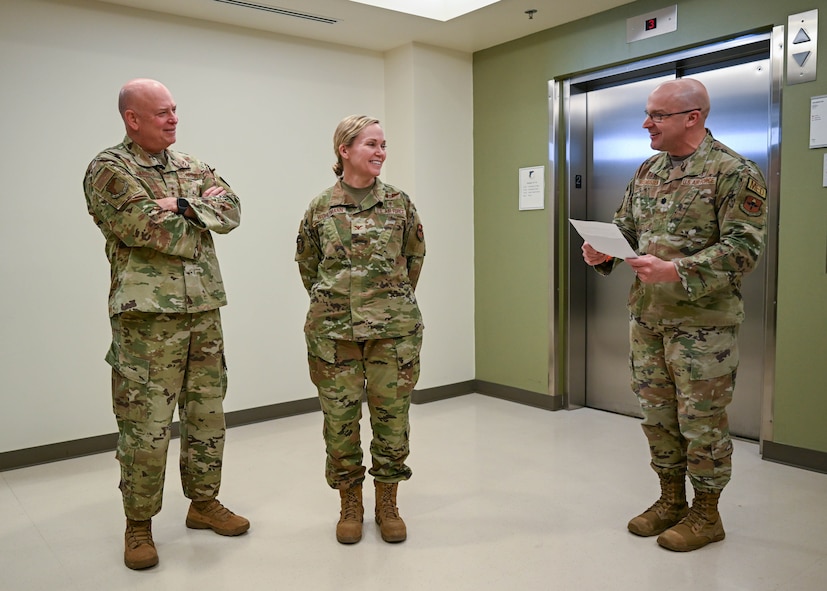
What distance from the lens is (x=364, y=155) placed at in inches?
104

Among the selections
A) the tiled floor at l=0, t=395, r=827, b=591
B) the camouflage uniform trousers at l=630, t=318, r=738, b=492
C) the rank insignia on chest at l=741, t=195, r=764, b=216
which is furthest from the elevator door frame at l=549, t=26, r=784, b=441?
the camouflage uniform trousers at l=630, t=318, r=738, b=492

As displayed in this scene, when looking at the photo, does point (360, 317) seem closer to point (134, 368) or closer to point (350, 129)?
point (350, 129)

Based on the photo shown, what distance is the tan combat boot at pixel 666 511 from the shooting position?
2.76 m

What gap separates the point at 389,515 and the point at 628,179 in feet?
9.05

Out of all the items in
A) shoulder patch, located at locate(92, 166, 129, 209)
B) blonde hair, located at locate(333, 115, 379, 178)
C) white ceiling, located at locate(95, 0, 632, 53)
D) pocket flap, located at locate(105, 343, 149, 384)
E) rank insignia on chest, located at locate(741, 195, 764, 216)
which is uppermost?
white ceiling, located at locate(95, 0, 632, 53)

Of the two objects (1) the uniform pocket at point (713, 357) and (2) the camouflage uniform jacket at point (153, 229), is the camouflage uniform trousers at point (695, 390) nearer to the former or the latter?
(1) the uniform pocket at point (713, 357)

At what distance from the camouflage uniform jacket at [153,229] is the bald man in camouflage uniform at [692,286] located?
1.60 meters

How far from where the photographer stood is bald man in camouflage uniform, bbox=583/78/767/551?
246cm

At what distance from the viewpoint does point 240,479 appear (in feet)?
11.5

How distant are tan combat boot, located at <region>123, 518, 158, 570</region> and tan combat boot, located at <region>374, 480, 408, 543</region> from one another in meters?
0.88

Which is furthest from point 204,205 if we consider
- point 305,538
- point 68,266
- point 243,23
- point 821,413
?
point 821,413

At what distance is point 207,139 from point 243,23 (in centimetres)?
79

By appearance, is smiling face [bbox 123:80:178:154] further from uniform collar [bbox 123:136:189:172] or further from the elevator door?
the elevator door

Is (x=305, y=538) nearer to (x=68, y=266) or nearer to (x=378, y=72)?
(x=68, y=266)
